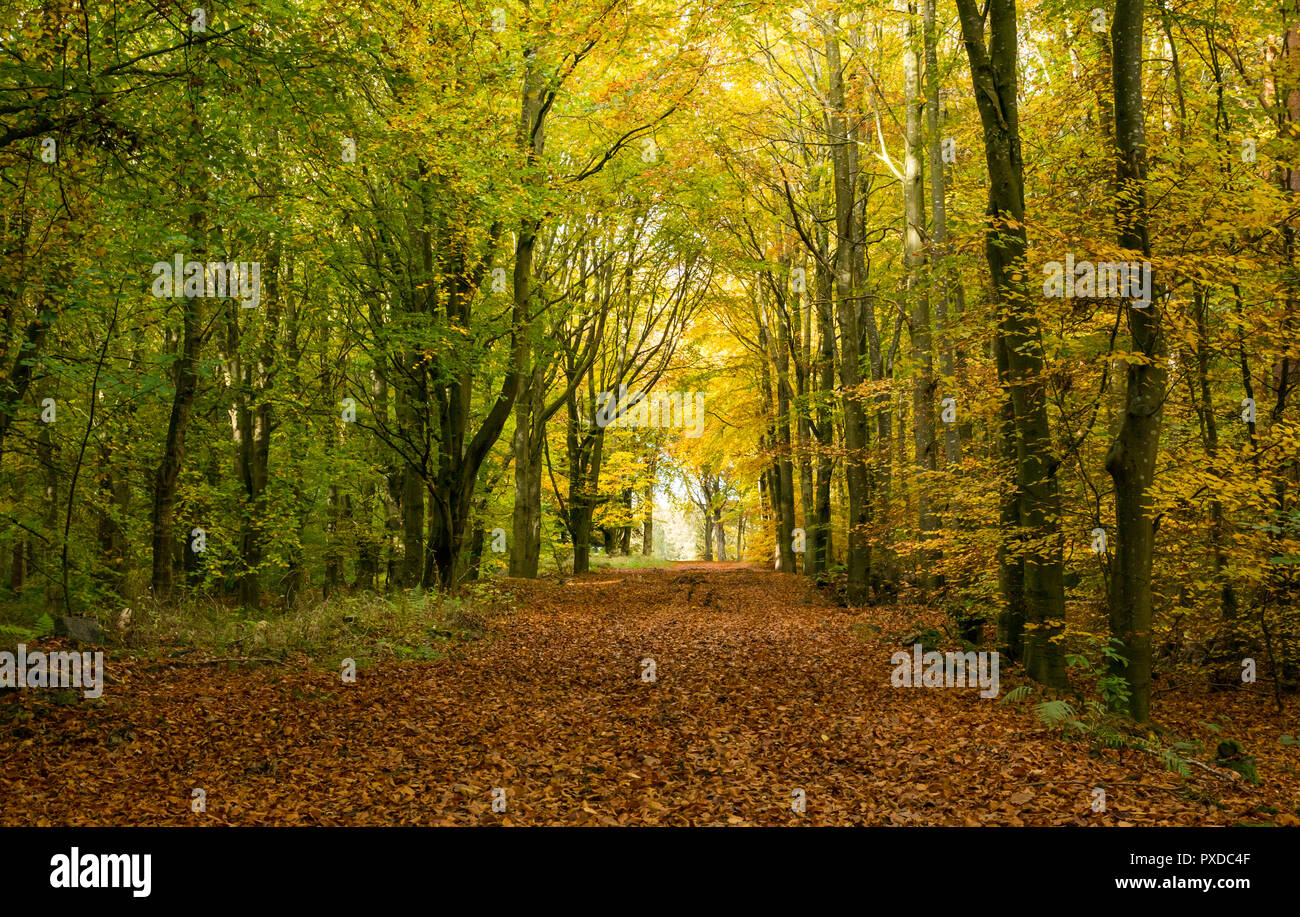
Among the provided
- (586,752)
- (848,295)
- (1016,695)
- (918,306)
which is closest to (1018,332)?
(1016,695)

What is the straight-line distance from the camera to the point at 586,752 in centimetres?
676

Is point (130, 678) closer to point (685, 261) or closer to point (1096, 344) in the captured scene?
point (1096, 344)

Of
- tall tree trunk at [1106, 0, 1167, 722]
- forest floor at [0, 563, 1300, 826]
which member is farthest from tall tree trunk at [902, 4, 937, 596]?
tall tree trunk at [1106, 0, 1167, 722]

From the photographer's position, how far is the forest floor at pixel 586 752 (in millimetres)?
5387

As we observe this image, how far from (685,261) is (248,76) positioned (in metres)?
17.9

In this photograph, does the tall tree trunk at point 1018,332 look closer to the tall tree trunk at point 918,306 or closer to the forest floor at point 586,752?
the forest floor at point 586,752

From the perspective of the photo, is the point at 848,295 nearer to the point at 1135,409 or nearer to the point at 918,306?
the point at 918,306

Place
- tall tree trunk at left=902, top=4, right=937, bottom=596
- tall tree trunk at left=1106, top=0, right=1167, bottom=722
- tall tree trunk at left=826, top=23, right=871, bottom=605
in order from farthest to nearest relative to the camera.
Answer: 1. tall tree trunk at left=826, top=23, right=871, bottom=605
2. tall tree trunk at left=902, top=4, right=937, bottom=596
3. tall tree trunk at left=1106, top=0, right=1167, bottom=722

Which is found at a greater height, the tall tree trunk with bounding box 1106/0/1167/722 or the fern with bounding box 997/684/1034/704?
the tall tree trunk with bounding box 1106/0/1167/722

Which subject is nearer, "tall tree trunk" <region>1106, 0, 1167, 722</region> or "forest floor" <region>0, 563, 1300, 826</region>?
"forest floor" <region>0, 563, 1300, 826</region>

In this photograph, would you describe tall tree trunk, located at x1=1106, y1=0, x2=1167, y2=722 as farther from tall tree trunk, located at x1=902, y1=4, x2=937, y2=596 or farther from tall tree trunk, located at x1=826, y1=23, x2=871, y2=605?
tall tree trunk, located at x1=826, y1=23, x2=871, y2=605

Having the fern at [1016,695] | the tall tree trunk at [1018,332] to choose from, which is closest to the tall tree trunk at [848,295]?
the tall tree trunk at [1018,332]

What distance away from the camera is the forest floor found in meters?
5.39

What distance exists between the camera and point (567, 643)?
11898 millimetres
